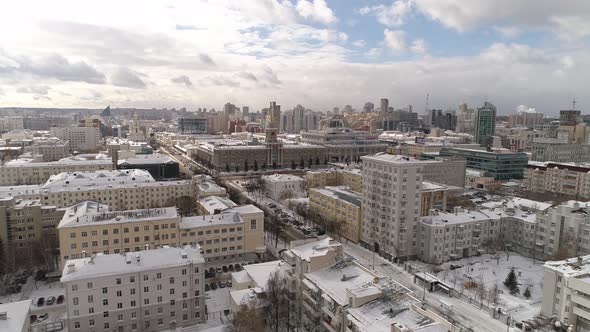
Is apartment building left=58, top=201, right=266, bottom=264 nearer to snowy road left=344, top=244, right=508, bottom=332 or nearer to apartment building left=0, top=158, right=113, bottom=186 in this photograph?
snowy road left=344, top=244, right=508, bottom=332

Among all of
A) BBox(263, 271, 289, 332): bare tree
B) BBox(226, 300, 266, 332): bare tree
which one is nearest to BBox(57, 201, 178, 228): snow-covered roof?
BBox(263, 271, 289, 332): bare tree

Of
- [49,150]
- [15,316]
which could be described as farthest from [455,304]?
[49,150]

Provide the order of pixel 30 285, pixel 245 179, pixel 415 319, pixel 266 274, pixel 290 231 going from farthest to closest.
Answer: pixel 245 179
pixel 290 231
pixel 30 285
pixel 266 274
pixel 415 319

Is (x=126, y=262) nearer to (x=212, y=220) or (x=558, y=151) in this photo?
(x=212, y=220)

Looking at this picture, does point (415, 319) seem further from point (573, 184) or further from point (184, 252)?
point (573, 184)

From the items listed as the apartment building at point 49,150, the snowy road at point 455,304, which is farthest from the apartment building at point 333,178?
the apartment building at point 49,150

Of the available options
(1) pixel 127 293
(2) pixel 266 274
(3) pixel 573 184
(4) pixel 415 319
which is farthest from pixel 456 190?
(1) pixel 127 293
